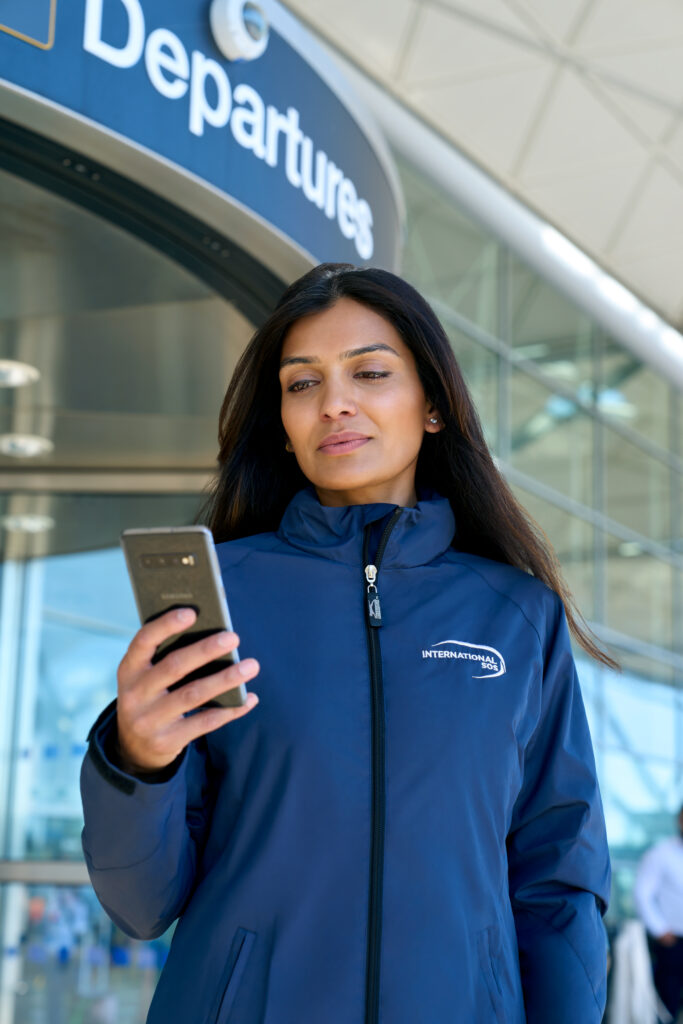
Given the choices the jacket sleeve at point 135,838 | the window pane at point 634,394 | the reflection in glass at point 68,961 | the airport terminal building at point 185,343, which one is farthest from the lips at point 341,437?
the window pane at point 634,394

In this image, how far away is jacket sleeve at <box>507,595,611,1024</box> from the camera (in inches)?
65.2

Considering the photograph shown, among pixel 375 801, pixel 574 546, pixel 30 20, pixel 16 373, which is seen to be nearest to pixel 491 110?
pixel 574 546

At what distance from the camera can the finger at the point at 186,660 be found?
4.42ft

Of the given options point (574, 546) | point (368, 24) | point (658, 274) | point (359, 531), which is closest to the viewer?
point (359, 531)

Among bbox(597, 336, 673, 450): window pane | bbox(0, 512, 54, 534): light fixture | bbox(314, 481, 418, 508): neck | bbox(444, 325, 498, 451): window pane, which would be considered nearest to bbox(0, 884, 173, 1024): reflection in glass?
bbox(0, 512, 54, 534): light fixture

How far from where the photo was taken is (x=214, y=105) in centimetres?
372

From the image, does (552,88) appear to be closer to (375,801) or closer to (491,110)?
(491,110)

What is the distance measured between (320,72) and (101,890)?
3.46m

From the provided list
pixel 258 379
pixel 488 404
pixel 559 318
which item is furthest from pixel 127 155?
pixel 559 318

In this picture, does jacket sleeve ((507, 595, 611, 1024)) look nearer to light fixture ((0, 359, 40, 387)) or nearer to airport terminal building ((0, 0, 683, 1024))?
airport terminal building ((0, 0, 683, 1024))

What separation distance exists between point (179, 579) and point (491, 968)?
2.36 feet

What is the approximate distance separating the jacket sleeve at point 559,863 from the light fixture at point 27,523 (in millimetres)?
6103

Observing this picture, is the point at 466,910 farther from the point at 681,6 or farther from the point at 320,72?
the point at 681,6

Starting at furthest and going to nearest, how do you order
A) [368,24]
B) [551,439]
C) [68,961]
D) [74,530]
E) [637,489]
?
[637,489] → [551,439] → [368,24] → [74,530] → [68,961]
